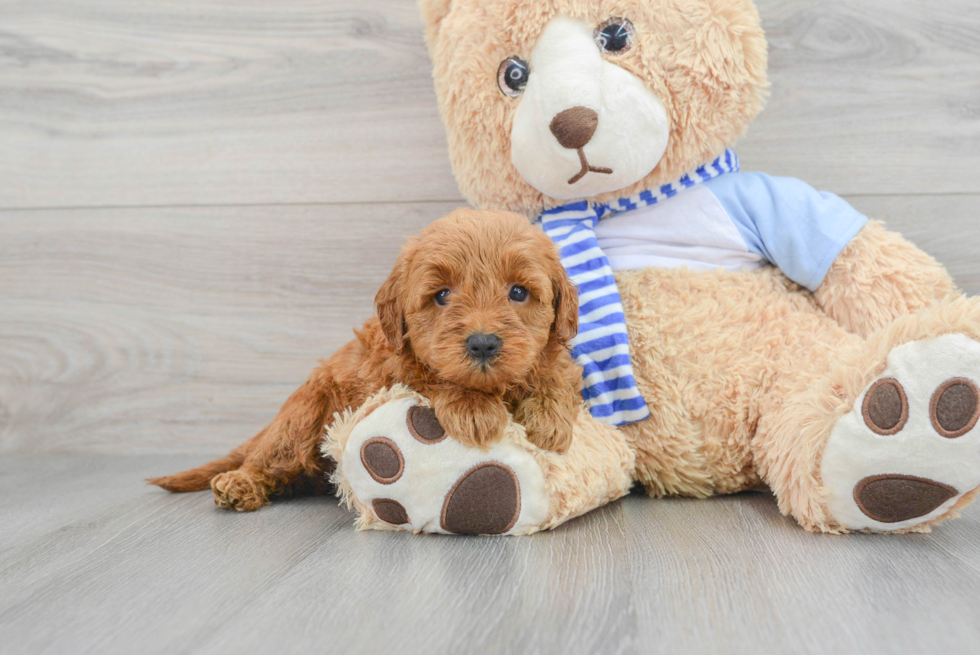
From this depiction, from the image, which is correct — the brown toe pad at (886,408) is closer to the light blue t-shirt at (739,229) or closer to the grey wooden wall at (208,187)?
the light blue t-shirt at (739,229)

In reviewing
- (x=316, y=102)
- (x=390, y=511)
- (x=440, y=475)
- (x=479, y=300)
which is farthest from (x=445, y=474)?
(x=316, y=102)

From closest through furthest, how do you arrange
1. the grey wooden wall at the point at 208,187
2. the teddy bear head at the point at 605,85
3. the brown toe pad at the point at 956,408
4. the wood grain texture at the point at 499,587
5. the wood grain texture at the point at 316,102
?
the wood grain texture at the point at 499,587 → the brown toe pad at the point at 956,408 → the teddy bear head at the point at 605,85 → the wood grain texture at the point at 316,102 → the grey wooden wall at the point at 208,187

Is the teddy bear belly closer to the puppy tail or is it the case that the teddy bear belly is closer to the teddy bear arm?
the teddy bear arm

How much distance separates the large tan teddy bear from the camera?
88 cm

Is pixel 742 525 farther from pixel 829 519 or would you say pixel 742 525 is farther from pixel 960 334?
pixel 960 334

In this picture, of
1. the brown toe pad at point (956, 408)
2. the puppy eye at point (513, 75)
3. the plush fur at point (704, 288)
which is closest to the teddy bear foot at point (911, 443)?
the brown toe pad at point (956, 408)

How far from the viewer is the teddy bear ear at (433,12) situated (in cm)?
115

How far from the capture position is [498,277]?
2.79 feet

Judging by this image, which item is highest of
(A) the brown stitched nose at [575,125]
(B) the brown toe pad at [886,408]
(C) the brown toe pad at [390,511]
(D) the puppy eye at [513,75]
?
(D) the puppy eye at [513,75]

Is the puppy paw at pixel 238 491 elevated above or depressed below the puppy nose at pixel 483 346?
below

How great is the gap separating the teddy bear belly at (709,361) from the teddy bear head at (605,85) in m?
0.18

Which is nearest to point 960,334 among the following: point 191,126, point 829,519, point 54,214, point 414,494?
point 829,519

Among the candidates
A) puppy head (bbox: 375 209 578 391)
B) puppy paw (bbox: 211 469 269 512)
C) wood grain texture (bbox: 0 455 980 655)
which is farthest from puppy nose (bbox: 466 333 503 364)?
puppy paw (bbox: 211 469 269 512)

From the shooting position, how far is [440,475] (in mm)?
870
